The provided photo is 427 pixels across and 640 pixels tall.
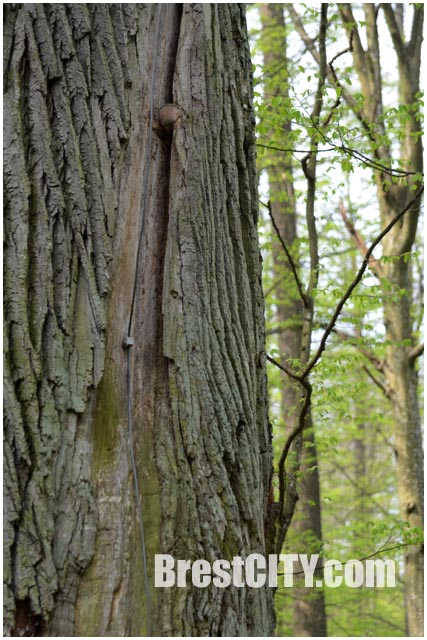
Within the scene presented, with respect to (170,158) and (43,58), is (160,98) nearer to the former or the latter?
(170,158)

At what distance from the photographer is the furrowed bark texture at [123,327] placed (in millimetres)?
1808

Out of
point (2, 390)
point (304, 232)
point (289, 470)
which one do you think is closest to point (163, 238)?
point (2, 390)

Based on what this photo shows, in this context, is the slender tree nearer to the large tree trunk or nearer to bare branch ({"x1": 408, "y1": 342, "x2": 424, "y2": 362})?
the large tree trunk

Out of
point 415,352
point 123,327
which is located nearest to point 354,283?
point 123,327

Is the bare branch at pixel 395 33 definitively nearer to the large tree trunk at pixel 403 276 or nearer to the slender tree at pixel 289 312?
the large tree trunk at pixel 403 276

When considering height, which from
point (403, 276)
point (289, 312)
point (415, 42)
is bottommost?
point (289, 312)

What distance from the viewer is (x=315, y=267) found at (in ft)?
19.2

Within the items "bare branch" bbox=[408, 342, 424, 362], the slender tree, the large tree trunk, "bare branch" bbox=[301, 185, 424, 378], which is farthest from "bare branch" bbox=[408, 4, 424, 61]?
"bare branch" bbox=[301, 185, 424, 378]

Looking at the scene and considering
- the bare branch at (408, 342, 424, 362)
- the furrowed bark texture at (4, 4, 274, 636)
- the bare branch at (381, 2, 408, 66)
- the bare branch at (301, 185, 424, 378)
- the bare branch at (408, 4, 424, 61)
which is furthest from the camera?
the bare branch at (408, 4, 424, 61)

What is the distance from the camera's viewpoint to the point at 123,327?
6.85ft

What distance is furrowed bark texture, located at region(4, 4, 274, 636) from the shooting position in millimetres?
1808

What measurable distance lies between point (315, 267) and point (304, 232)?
5.78m

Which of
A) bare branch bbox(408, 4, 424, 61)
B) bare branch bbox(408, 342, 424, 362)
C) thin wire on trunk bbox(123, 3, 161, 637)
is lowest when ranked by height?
thin wire on trunk bbox(123, 3, 161, 637)

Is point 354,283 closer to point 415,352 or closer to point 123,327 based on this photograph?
point 123,327
